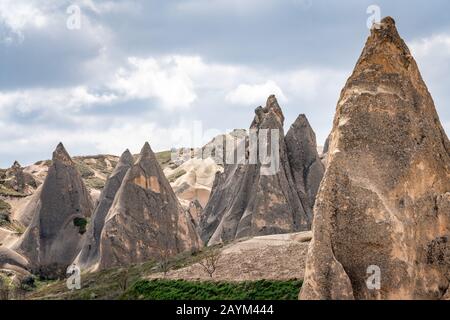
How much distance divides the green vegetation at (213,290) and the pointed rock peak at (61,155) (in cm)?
2244

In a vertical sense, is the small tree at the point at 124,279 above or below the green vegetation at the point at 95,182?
below

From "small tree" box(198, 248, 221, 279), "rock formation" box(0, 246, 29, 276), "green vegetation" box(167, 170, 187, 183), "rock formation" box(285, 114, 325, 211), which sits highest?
"green vegetation" box(167, 170, 187, 183)

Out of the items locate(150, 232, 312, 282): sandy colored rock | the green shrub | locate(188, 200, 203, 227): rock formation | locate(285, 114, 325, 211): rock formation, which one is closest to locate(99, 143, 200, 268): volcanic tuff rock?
locate(150, 232, 312, 282): sandy colored rock

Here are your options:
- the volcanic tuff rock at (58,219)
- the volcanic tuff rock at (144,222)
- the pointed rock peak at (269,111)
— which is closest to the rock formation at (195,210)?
the volcanic tuff rock at (58,219)

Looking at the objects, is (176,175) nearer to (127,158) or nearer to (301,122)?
(127,158)

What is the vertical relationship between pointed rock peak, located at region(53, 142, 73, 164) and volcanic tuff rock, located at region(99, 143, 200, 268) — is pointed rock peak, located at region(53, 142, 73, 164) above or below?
above

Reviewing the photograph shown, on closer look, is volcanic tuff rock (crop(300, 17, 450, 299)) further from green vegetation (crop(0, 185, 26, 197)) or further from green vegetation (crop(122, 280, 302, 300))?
A: green vegetation (crop(0, 185, 26, 197))

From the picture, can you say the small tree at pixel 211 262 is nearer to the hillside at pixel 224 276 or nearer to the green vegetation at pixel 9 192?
the hillside at pixel 224 276

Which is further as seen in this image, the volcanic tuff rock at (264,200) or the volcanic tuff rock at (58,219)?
the volcanic tuff rock at (58,219)

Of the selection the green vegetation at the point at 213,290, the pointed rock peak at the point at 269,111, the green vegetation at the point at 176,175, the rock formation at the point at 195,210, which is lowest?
the green vegetation at the point at 213,290

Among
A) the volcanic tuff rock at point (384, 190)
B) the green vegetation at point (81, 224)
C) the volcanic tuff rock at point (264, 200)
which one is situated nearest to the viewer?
the volcanic tuff rock at point (384, 190)

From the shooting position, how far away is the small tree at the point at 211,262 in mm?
22448

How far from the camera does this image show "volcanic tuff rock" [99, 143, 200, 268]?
3050cm

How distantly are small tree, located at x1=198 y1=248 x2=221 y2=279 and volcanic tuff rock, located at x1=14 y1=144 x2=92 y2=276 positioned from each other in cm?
1611
